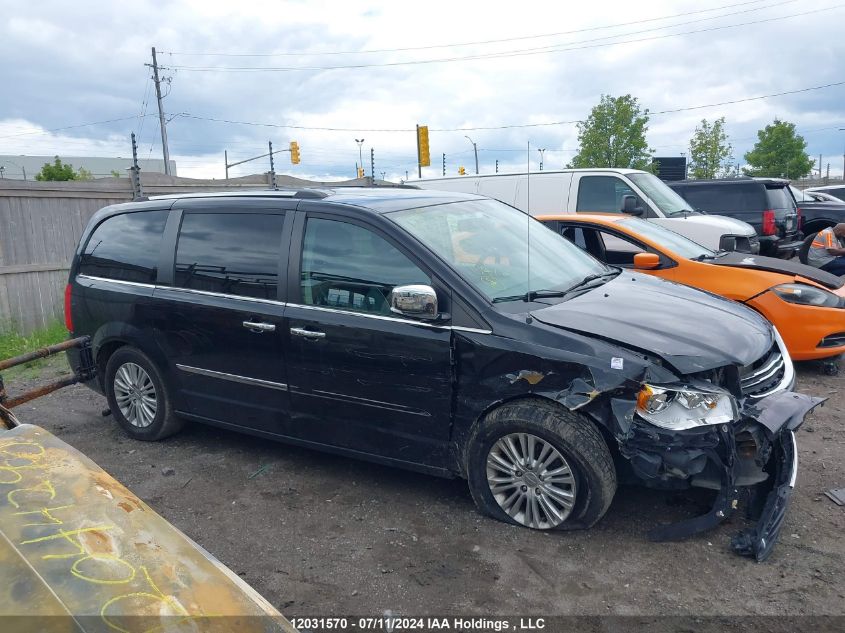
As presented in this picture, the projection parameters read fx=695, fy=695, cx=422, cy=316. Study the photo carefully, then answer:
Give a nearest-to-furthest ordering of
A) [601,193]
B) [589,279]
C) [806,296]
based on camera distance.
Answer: [589,279]
[806,296]
[601,193]

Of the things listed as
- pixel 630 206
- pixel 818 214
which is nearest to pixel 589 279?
pixel 630 206

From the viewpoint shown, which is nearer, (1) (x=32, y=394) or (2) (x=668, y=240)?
(1) (x=32, y=394)

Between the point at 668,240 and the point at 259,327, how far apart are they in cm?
438

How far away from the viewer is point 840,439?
15.9 ft

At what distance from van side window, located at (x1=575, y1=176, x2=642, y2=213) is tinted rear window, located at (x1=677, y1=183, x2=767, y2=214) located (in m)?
3.57

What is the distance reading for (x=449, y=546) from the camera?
12.0 feet

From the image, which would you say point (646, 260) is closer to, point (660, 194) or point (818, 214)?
point (660, 194)

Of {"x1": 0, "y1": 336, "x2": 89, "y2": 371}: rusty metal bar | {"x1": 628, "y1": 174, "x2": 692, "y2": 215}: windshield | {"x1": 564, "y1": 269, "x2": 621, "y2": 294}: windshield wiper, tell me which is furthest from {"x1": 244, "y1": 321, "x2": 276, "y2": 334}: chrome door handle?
{"x1": 628, "y1": 174, "x2": 692, "y2": 215}: windshield

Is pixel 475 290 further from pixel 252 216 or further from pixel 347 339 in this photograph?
pixel 252 216

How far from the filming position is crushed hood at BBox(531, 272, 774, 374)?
355 cm

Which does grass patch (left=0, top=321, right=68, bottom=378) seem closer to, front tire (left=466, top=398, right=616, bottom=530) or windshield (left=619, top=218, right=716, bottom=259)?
front tire (left=466, top=398, right=616, bottom=530)

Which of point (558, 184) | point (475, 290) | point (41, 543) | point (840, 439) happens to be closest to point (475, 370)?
point (475, 290)

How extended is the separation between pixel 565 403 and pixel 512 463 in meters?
0.48

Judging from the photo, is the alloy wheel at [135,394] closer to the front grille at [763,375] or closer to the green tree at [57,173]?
the front grille at [763,375]
